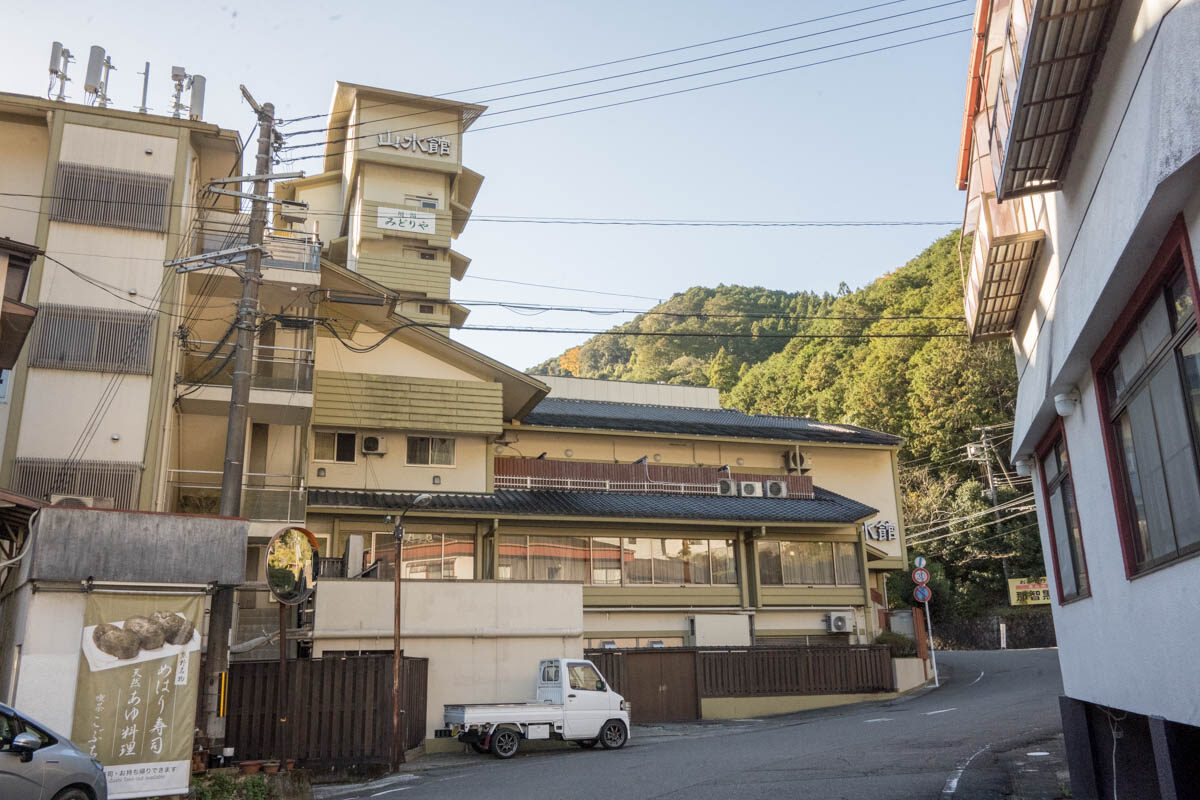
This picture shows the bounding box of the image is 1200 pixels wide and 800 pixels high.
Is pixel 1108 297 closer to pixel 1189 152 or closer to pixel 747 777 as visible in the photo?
pixel 1189 152

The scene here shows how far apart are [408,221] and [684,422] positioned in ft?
52.5

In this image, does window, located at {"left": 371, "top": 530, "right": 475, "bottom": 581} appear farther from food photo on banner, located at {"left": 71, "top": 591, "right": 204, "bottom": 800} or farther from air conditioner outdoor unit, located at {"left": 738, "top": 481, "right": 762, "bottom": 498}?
food photo on banner, located at {"left": 71, "top": 591, "right": 204, "bottom": 800}

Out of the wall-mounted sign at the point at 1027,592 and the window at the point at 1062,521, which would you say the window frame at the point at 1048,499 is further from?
the wall-mounted sign at the point at 1027,592

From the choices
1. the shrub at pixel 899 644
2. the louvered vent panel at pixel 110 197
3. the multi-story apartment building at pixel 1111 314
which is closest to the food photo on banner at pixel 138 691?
the multi-story apartment building at pixel 1111 314

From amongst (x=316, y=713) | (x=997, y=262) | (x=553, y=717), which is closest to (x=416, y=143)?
(x=553, y=717)

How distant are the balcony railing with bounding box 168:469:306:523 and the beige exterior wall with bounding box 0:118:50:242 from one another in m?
6.59

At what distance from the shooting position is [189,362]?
2423cm

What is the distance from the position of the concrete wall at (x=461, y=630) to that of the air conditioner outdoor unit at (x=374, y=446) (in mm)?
6976

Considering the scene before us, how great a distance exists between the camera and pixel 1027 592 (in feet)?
154

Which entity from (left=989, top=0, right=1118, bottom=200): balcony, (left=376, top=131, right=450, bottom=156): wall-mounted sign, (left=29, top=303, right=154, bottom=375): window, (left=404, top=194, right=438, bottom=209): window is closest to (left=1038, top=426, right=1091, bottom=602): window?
(left=989, top=0, right=1118, bottom=200): balcony

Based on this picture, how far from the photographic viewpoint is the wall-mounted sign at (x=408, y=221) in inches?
1665

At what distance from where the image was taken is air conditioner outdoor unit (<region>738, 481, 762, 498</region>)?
3341 centimetres

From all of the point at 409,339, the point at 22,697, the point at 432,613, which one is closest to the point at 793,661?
the point at 432,613

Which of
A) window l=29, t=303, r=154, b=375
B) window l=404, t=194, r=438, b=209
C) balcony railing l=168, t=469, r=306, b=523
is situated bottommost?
balcony railing l=168, t=469, r=306, b=523
